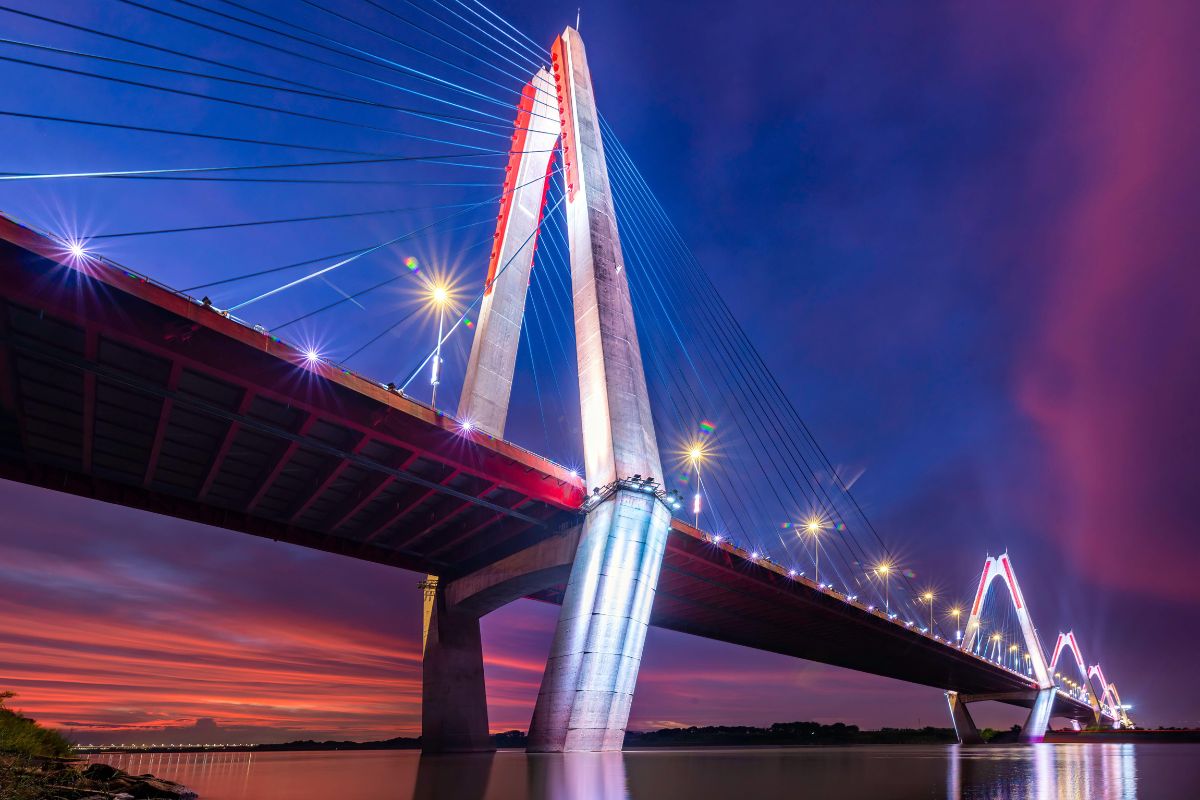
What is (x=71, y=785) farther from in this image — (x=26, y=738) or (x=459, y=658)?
(x=459, y=658)

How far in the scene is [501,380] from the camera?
109 ft

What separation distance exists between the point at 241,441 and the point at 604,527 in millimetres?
13058

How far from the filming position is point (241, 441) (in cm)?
2480

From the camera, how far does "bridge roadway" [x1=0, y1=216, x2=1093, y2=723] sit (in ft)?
57.9

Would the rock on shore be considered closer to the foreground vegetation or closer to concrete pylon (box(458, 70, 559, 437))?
the foreground vegetation

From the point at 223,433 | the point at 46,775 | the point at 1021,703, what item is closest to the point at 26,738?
the point at 46,775

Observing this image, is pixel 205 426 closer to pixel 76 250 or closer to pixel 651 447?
pixel 76 250

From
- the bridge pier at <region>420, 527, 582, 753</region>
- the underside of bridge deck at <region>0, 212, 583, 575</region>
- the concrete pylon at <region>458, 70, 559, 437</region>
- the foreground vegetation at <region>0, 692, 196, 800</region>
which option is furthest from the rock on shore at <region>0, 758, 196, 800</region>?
the bridge pier at <region>420, 527, 582, 753</region>

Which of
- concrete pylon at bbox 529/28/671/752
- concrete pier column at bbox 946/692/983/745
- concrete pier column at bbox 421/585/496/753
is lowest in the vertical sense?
concrete pier column at bbox 946/692/983/745

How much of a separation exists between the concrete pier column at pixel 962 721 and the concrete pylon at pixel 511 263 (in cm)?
8793

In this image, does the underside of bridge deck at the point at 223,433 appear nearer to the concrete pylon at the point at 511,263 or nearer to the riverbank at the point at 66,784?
the concrete pylon at the point at 511,263

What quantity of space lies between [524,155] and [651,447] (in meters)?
19.7

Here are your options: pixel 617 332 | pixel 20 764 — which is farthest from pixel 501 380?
pixel 20 764

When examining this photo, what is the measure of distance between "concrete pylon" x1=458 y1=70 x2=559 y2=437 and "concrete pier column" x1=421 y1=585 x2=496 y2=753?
11.8m
